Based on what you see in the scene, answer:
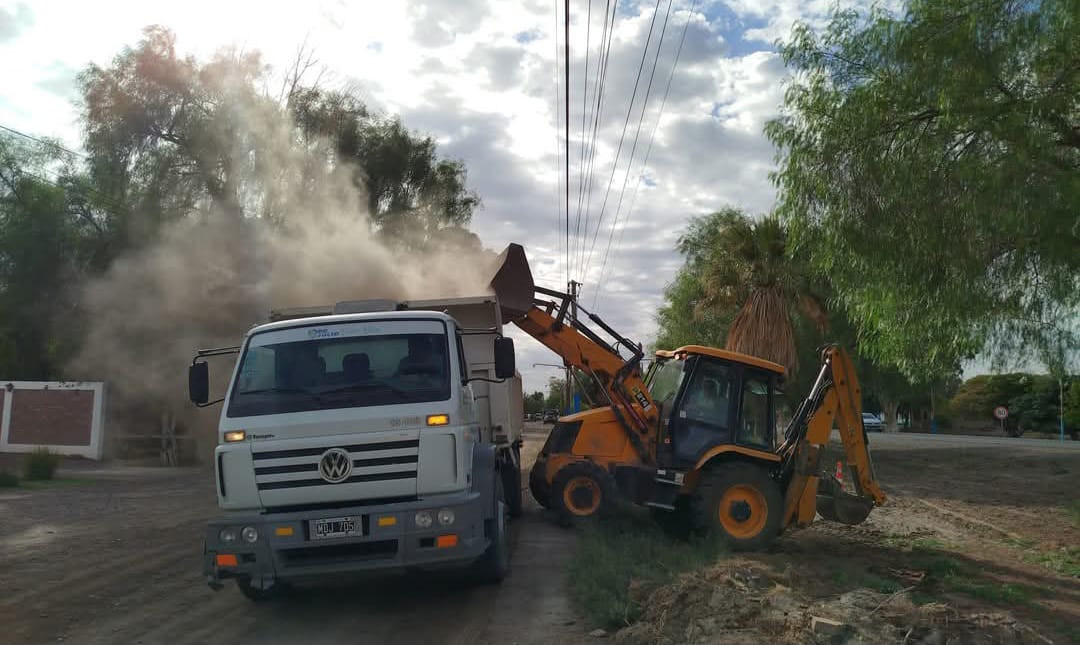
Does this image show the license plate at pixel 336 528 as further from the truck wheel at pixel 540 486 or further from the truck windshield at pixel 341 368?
the truck wheel at pixel 540 486

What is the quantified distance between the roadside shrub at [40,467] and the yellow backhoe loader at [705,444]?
48.2ft

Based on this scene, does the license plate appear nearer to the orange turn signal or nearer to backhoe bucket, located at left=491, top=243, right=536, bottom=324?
the orange turn signal

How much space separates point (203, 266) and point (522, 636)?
18293 mm

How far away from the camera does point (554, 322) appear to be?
43.8 ft

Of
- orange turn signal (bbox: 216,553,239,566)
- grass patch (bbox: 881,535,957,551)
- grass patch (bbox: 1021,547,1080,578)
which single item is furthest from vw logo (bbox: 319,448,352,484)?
grass patch (bbox: 1021,547,1080,578)

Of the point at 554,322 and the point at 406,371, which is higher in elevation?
the point at 554,322

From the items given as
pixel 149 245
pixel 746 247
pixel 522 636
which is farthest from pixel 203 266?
pixel 522 636

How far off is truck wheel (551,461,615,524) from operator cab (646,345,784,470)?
1014 millimetres

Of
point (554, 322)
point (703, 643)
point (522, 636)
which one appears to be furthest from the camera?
point (554, 322)

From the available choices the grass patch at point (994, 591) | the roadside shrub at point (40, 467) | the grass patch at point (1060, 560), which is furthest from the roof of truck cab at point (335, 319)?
the roadside shrub at point (40, 467)

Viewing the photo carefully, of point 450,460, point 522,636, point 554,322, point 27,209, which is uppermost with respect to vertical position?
point 27,209

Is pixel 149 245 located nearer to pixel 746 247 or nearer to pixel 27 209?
pixel 27 209

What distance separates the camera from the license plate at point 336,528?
707 cm

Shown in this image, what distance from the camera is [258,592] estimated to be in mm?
8133
